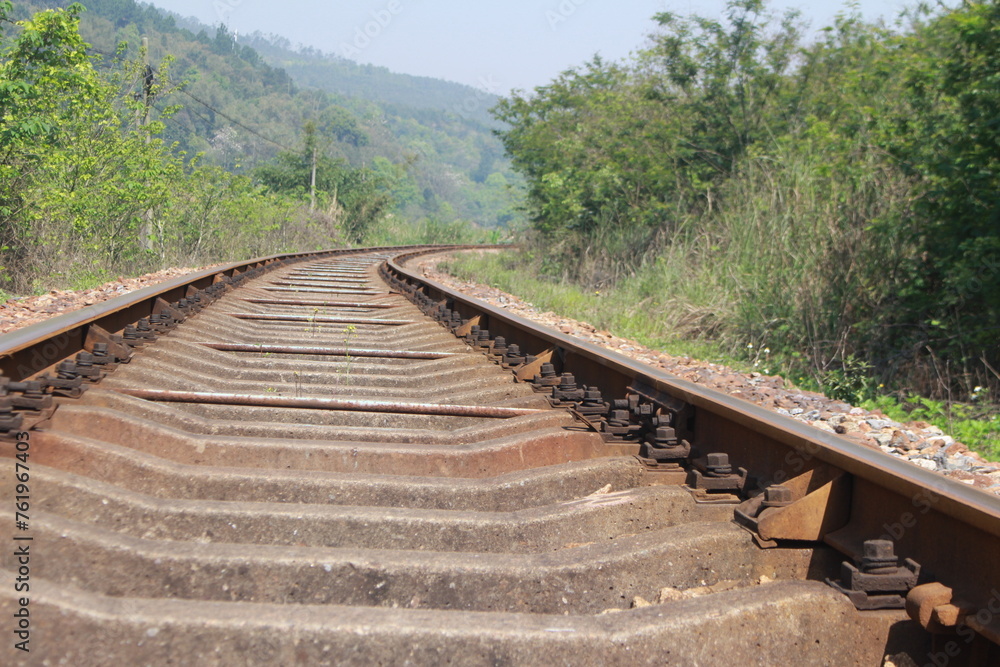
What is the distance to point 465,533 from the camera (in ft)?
6.87

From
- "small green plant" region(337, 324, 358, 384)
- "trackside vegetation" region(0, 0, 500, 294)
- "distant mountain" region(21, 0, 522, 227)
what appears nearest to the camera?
"small green plant" region(337, 324, 358, 384)

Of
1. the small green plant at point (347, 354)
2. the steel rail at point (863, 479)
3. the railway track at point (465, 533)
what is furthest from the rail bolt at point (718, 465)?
the small green plant at point (347, 354)

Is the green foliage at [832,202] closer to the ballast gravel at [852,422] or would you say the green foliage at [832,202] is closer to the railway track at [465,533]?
the ballast gravel at [852,422]

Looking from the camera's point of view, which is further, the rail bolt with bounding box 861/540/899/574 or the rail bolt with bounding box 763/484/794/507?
the rail bolt with bounding box 763/484/794/507

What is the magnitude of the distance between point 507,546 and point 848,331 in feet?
17.2

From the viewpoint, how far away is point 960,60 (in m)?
6.05

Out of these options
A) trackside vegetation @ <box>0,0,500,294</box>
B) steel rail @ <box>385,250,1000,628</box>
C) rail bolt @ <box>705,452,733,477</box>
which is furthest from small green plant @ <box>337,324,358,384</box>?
trackside vegetation @ <box>0,0,500,294</box>

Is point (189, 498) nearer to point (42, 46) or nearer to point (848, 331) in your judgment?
point (848, 331)

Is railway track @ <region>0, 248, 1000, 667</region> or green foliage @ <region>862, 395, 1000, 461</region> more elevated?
railway track @ <region>0, 248, 1000, 667</region>

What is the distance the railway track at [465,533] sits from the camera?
59.9 inches

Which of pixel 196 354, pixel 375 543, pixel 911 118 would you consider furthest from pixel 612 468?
pixel 911 118

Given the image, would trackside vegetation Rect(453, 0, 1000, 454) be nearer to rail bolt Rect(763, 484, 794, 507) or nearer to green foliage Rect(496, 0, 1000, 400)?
green foliage Rect(496, 0, 1000, 400)

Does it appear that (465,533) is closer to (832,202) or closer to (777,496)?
(777,496)

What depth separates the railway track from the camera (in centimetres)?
152
